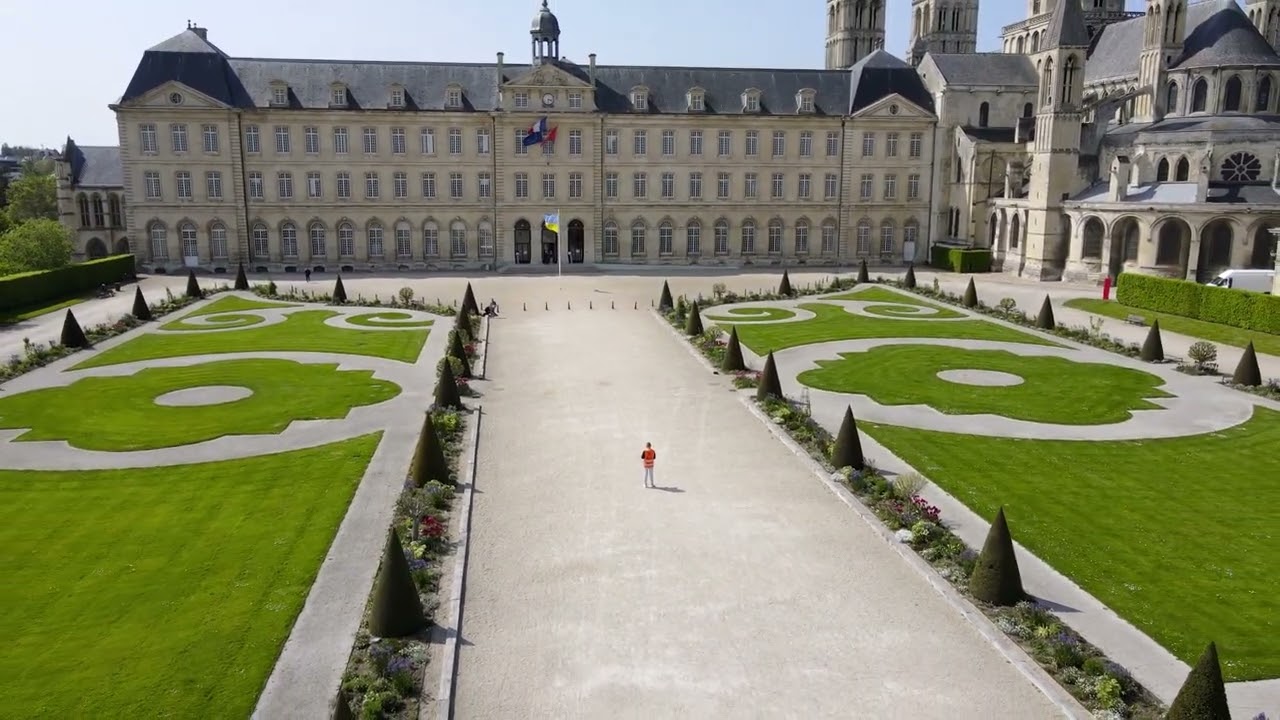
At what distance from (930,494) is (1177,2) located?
199 ft

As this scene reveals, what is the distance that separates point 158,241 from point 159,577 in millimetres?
59693

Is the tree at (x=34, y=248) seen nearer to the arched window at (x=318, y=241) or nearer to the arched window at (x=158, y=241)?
the arched window at (x=158, y=241)

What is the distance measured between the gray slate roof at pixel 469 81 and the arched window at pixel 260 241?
28.5 feet

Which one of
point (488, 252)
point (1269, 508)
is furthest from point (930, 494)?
point (488, 252)

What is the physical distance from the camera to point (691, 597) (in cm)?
1783

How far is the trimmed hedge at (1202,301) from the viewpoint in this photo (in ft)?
149

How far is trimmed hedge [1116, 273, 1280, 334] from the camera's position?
4531 centimetres

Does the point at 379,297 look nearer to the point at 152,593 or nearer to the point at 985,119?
the point at 152,593

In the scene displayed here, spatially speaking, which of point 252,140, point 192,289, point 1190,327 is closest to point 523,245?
point 252,140

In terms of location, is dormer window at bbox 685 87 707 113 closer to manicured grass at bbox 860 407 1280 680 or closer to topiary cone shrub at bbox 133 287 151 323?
topiary cone shrub at bbox 133 287 151 323

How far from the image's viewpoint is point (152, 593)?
17.5 meters

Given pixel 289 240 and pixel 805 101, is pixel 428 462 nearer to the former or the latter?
pixel 289 240

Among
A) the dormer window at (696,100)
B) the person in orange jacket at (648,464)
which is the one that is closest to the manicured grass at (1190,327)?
the person in orange jacket at (648,464)

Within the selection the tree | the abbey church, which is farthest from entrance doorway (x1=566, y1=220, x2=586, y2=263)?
the tree
